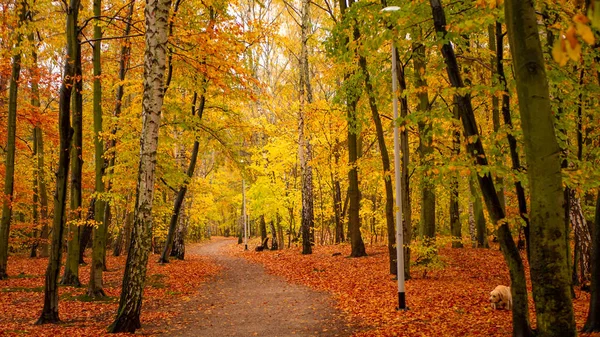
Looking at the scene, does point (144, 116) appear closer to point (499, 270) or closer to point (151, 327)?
point (151, 327)

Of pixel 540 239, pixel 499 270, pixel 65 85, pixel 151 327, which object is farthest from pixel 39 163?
pixel 540 239

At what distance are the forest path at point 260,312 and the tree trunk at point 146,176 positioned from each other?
0.95 m

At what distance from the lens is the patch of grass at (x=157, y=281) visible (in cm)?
1320

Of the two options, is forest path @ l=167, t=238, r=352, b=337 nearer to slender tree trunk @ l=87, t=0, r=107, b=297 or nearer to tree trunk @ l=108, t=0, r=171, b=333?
tree trunk @ l=108, t=0, r=171, b=333

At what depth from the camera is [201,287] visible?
44.3ft

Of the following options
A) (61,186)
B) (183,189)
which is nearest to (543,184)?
(61,186)

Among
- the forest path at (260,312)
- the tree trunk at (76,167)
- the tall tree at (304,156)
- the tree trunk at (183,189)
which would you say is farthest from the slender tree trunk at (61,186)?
the tall tree at (304,156)

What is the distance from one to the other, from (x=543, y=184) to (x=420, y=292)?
7.00 m

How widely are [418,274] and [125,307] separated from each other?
8.79m

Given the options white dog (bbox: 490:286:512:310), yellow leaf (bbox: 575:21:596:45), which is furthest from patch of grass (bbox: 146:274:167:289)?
yellow leaf (bbox: 575:21:596:45)

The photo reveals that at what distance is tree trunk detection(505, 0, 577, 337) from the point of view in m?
3.59

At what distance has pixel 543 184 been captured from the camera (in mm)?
3621

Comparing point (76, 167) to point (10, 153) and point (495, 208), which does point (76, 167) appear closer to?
point (10, 153)

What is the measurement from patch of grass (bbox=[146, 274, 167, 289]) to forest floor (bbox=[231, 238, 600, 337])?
13.8 ft
